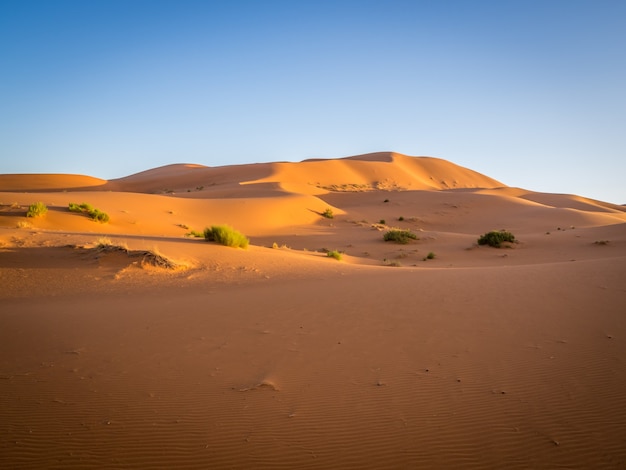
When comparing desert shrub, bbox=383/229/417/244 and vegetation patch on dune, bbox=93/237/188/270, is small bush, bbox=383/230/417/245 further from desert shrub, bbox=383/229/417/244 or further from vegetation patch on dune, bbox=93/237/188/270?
vegetation patch on dune, bbox=93/237/188/270

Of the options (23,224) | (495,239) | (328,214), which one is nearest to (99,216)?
(23,224)

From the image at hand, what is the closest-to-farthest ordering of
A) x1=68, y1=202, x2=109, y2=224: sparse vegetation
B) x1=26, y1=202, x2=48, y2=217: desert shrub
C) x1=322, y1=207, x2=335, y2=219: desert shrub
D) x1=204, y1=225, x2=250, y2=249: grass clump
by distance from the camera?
x1=204, y1=225, x2=250, y2=249: grass clump → x1=26, y1=202, x2=48, y2=217: desert shrub → x1=68, y1=202, x2=109, y2=224: sparse vegetation → x1=322, y1=207, x2=335, y2=219: desert shrub

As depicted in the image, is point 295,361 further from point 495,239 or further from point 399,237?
point 495,239

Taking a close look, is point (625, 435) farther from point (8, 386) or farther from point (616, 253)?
point (616, 253)

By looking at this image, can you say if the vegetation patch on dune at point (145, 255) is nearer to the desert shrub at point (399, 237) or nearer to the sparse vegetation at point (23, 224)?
the sparse vegetation at point (23, 224)

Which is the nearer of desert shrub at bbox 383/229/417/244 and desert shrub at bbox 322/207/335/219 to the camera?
desert shrub at bbox 383/229/417/244

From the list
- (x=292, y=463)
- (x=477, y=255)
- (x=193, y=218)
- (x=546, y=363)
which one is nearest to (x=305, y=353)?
(x=292, y=463)

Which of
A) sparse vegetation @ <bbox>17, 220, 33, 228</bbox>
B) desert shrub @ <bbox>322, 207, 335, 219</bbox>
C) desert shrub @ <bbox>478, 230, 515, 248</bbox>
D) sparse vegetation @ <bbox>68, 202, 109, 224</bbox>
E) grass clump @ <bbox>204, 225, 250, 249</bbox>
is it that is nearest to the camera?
grass clump @ <bbox>204, 225, 250, 249</bbox>

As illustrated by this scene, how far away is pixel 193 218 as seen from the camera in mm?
24469

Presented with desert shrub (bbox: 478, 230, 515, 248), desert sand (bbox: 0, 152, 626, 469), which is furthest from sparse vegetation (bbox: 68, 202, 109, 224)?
desert shrub (bbox: 478, 230, 515, 248)

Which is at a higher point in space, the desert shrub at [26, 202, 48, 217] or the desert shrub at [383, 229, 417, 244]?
the desert shrub at [26, 202, 48, 217]

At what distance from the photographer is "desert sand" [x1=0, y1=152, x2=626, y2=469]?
3.07 metres

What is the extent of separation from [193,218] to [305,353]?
21031mm

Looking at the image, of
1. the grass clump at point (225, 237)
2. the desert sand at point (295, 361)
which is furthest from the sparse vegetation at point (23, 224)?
the grass clump at point (225, 237)
